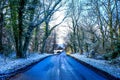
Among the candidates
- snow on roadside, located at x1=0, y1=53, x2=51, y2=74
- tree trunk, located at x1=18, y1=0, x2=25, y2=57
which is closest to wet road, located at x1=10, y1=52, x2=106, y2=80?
snow on roadside, located at x1=0, y1=53, x2=51, y2=74

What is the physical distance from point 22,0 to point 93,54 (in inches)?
647

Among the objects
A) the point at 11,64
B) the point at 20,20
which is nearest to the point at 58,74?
the point at 11,64

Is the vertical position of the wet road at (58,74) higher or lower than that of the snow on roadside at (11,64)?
lower

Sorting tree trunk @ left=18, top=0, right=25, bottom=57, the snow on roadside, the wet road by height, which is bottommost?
the wet road

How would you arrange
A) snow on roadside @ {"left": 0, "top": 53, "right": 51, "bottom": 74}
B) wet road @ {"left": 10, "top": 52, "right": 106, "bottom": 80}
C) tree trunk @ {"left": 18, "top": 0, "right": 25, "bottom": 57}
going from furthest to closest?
tree trunk @ {"left": 18, "top": 0, "right": 25, "bottom": 57}, snow on roadside @ {"left": 0, "top": 53, "right": 51, "bottom": 74}, wet road @ {"left": 10, "top": 52, "right": 106, "bottom": 80}

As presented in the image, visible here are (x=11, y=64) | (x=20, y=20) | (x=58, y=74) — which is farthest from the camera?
(x=20, y=20)

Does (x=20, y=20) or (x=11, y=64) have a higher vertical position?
(x=20, y=20)

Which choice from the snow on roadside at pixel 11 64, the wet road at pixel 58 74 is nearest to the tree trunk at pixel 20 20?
the snow on roadside at pixel 11 64

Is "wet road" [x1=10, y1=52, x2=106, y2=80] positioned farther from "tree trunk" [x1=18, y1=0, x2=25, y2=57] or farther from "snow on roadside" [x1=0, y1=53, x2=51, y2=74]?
"tree trunk" [x1=18, y1=0, x2=25, y2=57]

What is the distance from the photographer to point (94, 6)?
1506 inches

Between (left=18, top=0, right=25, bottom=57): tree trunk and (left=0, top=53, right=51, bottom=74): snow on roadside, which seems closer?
(left=0, top=53, right=51, bottom=74): snow on roadside

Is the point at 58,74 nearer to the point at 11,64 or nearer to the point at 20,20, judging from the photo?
the point at 11,64

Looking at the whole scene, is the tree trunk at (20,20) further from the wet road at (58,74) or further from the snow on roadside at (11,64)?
the wet road at (58,74)

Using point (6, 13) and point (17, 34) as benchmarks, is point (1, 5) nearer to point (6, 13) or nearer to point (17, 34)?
point (6, 13)
